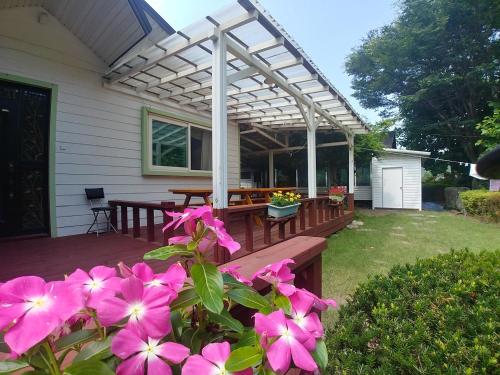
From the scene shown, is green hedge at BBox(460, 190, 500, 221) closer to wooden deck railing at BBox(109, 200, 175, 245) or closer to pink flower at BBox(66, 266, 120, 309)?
wooden deck railing at BBox(109, 200, 175, 245)

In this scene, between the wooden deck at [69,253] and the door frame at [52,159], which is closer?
the wooden deck at [69,253]

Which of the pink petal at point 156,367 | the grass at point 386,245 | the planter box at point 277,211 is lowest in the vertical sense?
the grass at point 386,245

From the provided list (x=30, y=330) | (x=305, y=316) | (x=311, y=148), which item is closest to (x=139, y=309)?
(x=30, y=330)

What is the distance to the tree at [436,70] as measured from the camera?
562 inches

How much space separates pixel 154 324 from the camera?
438 millimetres

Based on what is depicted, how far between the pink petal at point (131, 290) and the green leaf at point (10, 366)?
0.15m

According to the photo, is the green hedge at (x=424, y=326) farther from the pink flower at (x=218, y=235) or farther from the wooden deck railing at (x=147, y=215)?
the wooden deck railing at (x=147, y=215)

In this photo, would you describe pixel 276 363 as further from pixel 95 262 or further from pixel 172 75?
pixel 172 75

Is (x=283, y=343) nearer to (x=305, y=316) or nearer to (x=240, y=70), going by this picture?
(x=305, y=316)

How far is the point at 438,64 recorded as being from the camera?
15.8m

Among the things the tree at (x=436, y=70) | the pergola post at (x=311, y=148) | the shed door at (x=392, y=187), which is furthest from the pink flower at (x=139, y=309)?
the tree at (x=436, y=70)

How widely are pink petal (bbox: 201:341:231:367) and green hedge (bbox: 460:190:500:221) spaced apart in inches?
489

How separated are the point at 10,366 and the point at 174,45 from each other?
417cm

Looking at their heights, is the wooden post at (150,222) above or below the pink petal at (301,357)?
below
